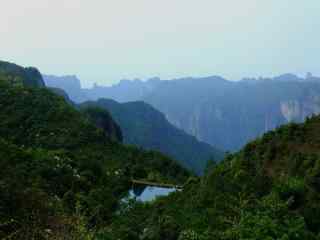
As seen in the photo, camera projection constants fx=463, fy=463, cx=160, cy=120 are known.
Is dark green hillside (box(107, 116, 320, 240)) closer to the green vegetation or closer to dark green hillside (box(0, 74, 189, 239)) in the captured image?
the green vegetation

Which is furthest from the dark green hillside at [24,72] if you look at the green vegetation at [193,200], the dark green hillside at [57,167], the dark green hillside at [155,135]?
the green vegetation at [193,200]

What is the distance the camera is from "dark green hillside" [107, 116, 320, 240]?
6.08 meters

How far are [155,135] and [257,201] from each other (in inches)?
4261

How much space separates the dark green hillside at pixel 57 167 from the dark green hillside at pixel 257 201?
60.1 inches

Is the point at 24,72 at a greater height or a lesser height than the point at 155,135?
greater

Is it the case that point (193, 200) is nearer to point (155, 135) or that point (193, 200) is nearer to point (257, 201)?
point (257, 201)

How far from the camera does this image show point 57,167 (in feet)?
68.2

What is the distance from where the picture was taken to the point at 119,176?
29453 millimetres

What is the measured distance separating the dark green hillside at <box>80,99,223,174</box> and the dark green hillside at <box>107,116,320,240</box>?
8345cm

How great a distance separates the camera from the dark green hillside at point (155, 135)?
343 ft

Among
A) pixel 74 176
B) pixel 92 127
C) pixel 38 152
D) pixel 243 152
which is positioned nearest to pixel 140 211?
pixel 243 152

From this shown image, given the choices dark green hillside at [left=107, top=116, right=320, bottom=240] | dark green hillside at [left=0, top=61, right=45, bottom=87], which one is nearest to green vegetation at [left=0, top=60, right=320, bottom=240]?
dark green hillside at [left=107, top=116, right=320, bottom=240]

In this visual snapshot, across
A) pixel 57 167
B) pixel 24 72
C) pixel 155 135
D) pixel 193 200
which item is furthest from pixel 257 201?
pixel 155 135

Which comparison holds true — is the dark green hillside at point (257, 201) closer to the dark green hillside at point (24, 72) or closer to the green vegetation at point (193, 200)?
the green vegetation at point (193, 200)
